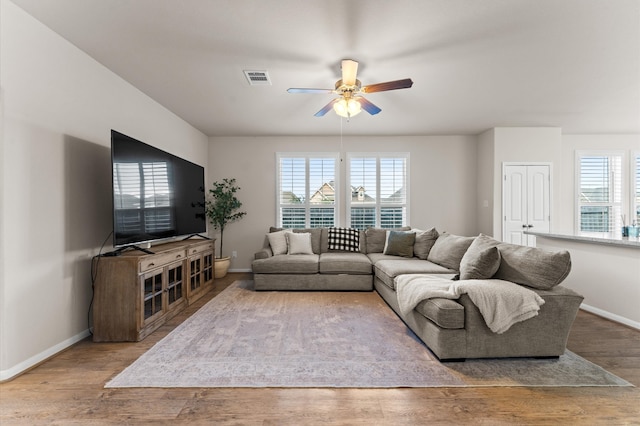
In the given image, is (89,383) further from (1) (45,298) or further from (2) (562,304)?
(2) (562,304)

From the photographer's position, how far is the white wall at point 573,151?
18.8 feet

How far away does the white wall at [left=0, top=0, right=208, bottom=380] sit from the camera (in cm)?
204

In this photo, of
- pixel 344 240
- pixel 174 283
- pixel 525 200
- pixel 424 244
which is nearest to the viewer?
pixel 174 283

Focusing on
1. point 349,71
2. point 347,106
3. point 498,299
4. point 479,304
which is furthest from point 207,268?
point 498,299

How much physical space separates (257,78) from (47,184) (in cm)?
214

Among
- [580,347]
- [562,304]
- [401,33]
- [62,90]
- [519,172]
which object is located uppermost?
[401,33]

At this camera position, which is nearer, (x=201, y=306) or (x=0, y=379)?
(x=0, y=379)

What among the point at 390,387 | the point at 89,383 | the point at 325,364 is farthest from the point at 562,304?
the point at 89,383

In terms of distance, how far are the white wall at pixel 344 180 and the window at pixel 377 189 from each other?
15cm

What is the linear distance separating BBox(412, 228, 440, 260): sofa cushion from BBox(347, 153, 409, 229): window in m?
1.22

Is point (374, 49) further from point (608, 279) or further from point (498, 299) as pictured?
point (608, 279)

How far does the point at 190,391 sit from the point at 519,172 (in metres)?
5.86

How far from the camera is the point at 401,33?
2369 mm

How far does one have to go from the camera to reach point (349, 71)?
2715 mm
